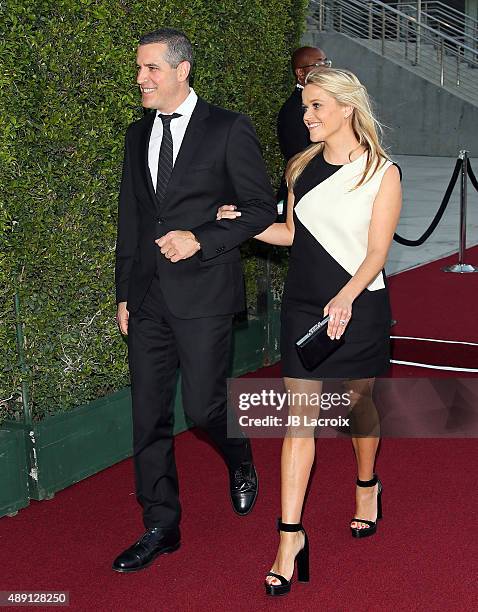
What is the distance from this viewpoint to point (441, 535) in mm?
4168

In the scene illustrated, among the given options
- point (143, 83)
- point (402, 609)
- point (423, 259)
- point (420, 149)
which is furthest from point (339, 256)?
point (420, 149)

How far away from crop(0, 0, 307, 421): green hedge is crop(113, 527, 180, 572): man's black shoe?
109 cm

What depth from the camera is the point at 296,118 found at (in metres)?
6.19

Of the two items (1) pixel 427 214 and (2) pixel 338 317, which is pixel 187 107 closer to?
(2) pixel 338 317

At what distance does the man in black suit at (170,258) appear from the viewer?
3725 millimetres

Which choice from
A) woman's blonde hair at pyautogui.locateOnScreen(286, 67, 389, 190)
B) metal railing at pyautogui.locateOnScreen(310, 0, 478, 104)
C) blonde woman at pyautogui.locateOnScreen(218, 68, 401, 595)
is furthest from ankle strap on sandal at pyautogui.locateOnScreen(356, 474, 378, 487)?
metal railing at pyautogui.locateOnScreen(310, 0, 478, 104)

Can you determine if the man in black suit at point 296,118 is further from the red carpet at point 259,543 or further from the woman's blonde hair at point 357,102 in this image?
the woman's blonde hair at point 357,102

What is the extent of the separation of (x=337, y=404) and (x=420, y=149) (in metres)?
18.6

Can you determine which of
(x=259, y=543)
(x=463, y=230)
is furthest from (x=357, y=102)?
(x=463, y=230)

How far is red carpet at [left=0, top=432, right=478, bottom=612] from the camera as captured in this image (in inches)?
143

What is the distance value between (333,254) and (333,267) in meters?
0.05

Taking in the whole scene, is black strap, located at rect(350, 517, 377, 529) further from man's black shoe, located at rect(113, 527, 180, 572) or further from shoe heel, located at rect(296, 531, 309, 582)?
man's black shoe, located at rect(113, 527, 180, 572)

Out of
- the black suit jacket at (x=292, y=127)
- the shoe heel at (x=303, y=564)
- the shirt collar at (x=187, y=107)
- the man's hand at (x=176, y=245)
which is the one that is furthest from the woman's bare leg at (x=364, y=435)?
the black suit jacket at (x=292, y=127)

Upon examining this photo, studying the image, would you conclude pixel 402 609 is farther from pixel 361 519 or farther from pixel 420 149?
pixel 420 149
